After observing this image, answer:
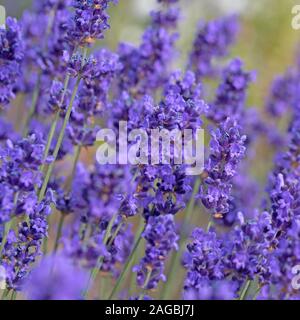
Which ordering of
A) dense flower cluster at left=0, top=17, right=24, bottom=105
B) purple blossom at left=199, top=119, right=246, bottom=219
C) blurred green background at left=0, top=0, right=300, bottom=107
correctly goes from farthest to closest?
blurred green background at left=0, top=0, right=300, bottom=107
dense flower cluster at left=0, top=17, right=24, bottom=105
purple blossom at left=199, top=119, right=246, bottom=219

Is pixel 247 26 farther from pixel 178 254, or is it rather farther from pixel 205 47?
pixel 178 254

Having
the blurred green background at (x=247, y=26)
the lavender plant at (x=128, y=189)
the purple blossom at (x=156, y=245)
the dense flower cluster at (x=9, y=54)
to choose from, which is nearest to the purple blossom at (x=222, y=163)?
the lavender plant at (x=128, y=189)

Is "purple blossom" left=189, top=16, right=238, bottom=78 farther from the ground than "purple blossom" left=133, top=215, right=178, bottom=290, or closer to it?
farther from the ground

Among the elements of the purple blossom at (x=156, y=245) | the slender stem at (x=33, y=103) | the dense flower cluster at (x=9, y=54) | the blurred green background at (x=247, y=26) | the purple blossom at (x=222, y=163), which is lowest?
the purple blossom at (x=156, y=245)

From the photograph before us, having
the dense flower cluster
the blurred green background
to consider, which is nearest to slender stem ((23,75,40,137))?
the dense flower cluster

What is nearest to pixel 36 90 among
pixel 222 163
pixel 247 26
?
pixel 222 163

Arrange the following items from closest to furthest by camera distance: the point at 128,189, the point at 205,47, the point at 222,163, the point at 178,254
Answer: the point at 128,189 < the point at 222,163 < the point at 178,254 < the point at 205,47

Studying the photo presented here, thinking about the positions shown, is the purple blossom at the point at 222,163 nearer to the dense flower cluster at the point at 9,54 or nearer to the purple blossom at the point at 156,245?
the purple blossom at the point at 156,245

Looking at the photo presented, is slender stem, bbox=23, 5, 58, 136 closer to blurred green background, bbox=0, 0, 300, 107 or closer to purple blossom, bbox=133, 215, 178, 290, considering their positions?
purple blossom, bbox=133, 215, 178, 290

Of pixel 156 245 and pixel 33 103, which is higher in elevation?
pixel 33 103

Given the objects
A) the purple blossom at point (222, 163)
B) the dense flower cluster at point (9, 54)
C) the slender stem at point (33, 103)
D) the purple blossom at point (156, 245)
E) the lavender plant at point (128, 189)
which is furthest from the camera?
the slender stem at point (33, 103)
